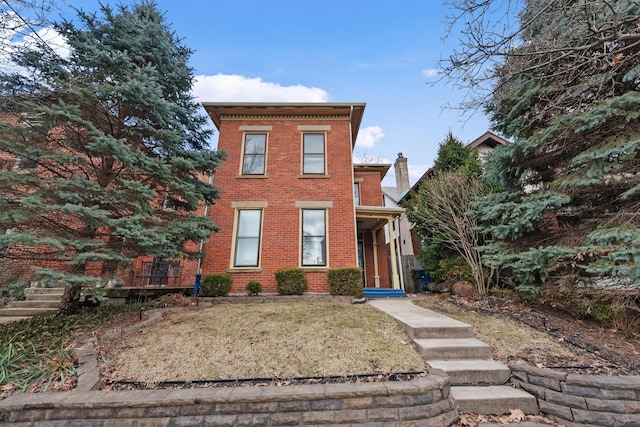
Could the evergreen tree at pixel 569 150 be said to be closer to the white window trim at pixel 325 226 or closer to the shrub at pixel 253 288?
the white window trim at pixel 325 226

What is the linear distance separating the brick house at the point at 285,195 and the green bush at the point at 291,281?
37 cm


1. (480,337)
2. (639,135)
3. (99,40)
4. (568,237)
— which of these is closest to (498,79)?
(639,135)

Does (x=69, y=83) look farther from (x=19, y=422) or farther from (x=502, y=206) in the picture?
(x=502, y=206)

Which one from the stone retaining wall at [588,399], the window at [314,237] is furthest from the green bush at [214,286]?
the stone retaining wall at [588,399]

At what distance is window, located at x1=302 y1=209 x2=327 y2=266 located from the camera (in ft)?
28.3

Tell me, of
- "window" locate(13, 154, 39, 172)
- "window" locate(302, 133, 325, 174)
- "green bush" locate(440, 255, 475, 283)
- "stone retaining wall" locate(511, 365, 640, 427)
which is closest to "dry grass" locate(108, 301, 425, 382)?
"stone retaining wall" locate(511, 365, 640, 427)

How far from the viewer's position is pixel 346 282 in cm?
793

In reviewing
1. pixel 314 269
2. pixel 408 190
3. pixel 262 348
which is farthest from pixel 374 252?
pixel 262 348

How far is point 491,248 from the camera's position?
251 inches

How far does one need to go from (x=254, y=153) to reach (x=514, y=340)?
29.2ft

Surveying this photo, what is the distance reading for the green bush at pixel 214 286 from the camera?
7707 mm

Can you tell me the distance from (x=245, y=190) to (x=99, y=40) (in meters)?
5.07

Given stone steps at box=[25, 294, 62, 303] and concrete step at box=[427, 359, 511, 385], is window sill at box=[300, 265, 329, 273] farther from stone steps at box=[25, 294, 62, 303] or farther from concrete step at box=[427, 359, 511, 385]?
stone steps at box=[25, 294, 62, 303]

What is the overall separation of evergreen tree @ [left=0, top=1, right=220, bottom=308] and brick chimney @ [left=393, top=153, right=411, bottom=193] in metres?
13.5
